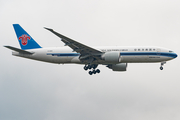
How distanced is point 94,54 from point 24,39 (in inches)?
514

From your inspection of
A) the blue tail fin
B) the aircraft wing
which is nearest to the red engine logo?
the blue tail fin

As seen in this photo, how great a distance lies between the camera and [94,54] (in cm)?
4566

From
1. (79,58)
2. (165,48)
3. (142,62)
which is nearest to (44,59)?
(79,58)

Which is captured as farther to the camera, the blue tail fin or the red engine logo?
the red engine logo

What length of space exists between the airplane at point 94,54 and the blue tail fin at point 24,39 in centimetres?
105

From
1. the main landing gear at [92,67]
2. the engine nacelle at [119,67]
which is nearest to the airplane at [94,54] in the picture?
the main landing gear at [92,67]

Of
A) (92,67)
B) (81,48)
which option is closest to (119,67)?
(92,67)

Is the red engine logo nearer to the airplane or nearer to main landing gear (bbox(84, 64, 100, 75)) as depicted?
the airplane

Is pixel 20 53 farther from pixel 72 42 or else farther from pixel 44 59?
pixel 72 42

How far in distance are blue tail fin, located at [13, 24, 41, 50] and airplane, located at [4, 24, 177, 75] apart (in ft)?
3.43

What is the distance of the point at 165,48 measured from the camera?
4650cm

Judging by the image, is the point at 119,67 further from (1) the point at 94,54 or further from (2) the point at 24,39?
(2) the point at 24,39

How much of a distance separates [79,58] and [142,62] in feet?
29.9

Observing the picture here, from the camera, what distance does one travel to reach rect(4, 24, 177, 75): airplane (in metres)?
44.7
